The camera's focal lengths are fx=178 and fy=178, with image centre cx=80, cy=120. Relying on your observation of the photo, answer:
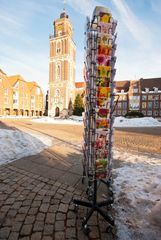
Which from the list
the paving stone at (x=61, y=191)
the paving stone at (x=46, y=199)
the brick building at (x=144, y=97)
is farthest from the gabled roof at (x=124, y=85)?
the paving stone at (x=46, y=199)

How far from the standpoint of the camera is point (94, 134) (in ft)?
9.96

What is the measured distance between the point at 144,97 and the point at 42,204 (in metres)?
58.8

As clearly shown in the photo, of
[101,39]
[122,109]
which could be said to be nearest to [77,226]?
[101,39]

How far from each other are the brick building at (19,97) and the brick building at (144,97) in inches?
1119

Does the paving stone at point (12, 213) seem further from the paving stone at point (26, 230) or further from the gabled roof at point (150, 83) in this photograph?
the gabled roof at point (150, 83)

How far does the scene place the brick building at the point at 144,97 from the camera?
2222 inches

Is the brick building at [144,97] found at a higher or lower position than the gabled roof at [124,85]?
lower

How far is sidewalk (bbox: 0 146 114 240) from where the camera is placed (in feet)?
8.17

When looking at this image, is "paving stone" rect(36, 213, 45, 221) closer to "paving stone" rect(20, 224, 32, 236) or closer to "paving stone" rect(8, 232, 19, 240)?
"paving stone" rect(20, 224, 32, 236)

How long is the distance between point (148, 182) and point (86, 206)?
1.94m

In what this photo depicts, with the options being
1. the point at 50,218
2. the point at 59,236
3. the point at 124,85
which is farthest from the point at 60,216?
the point at 124,85

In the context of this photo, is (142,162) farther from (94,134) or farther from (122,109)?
(122,109)

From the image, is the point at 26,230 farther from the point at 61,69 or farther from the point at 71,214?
the point at 61,69

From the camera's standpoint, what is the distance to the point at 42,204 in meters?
3.15
